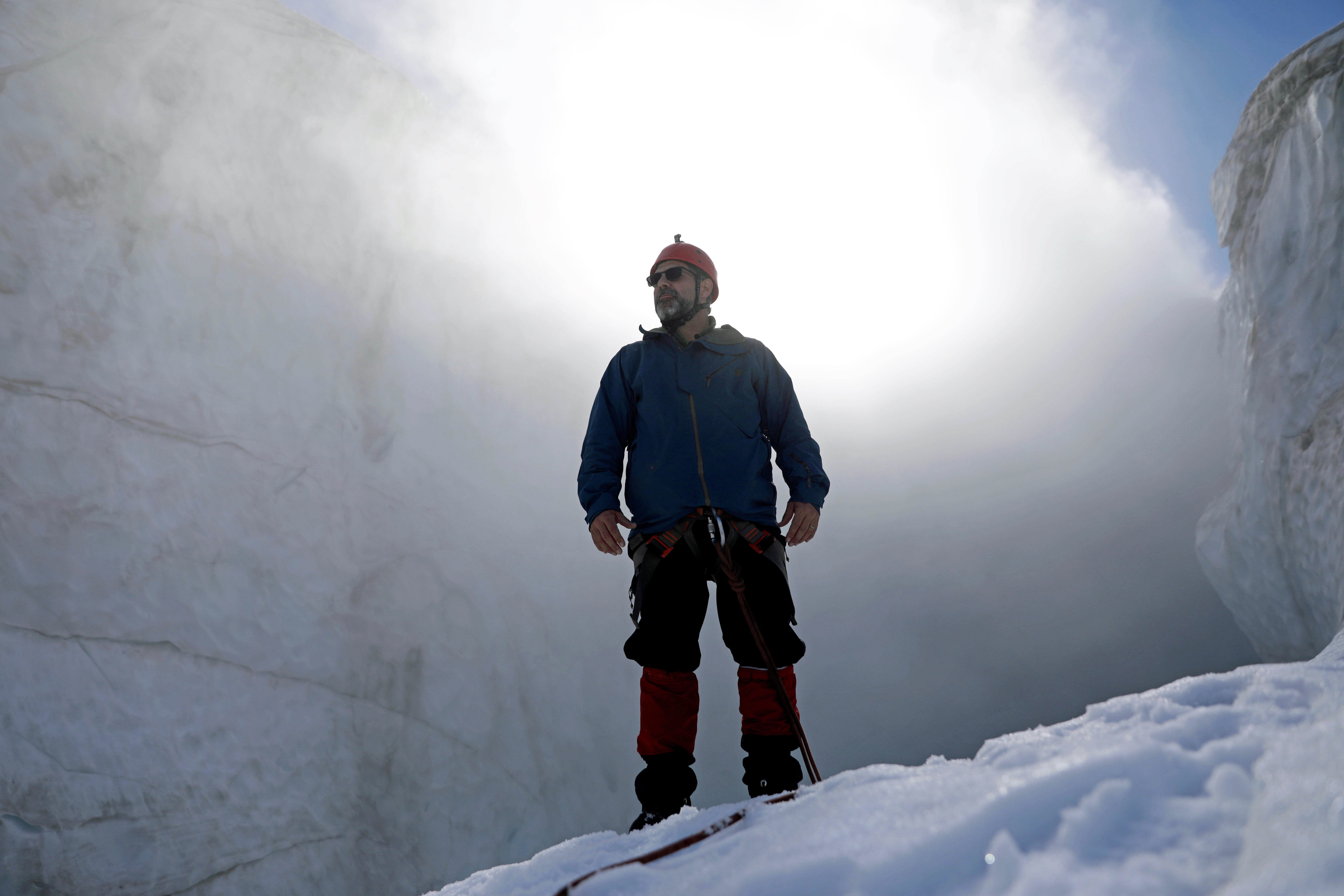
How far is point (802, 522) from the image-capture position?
1931 millimetres

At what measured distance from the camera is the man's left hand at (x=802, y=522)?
1924mm

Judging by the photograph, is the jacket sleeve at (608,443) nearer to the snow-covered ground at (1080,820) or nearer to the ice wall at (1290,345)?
the snow-covered ground at (1080,820)

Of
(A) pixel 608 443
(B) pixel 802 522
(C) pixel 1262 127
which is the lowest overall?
(B) pixel 802 522

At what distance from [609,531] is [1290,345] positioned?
3.79 meters

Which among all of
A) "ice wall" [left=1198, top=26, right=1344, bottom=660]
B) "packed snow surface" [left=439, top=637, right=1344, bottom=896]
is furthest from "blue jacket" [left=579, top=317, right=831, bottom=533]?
"ice wall" [left=1198, top=26, right=1344, bottom=660]

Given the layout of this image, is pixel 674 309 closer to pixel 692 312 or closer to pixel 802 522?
pixel 692 312

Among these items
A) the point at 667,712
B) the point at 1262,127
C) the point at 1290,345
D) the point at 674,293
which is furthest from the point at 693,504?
the point at 1262,127

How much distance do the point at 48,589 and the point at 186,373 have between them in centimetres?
113

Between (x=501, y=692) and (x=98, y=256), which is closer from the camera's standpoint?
(x=98, y=256)

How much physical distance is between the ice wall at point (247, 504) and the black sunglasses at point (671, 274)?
8.48 ft

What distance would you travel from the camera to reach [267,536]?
11.1 feet

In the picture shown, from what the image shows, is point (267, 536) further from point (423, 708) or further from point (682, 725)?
point (682, 725)

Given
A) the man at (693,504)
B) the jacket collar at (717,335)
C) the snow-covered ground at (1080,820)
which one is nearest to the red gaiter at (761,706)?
the man at (693,504)

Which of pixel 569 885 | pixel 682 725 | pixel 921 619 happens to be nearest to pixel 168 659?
pixel 682 725
